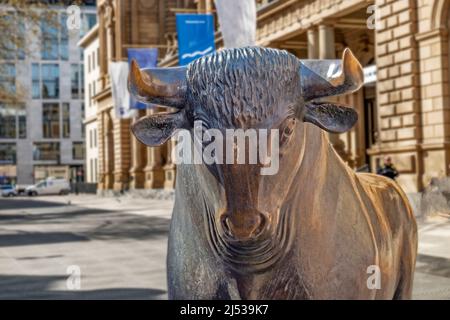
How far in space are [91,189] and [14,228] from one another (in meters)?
45.3

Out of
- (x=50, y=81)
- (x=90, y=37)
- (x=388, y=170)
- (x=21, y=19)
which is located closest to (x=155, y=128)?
(x=388, y=170)

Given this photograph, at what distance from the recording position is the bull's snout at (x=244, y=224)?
1930mm

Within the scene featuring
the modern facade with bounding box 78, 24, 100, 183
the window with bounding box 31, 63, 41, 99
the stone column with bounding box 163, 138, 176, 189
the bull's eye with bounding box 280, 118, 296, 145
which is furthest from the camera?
the window with bounding box 31, 63, 41, 99

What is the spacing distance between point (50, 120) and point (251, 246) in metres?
86.7

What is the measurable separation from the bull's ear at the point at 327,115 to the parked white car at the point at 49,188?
212ft

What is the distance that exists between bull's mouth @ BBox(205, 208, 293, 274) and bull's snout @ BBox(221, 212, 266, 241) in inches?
0.8

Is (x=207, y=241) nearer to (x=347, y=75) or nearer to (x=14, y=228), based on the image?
(x=347, y=75)

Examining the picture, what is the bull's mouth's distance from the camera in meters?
2.02

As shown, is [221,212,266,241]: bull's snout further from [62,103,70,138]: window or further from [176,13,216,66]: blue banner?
[62,103,70,138]: window

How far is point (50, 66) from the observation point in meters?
83.9

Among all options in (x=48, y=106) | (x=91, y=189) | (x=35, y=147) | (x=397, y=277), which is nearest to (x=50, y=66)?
(x=48, y=106)

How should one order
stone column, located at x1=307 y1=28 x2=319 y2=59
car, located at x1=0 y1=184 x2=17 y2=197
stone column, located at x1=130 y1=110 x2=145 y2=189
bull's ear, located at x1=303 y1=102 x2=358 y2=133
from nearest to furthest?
bull's ear, located at x1=303 y1=102 x2=358 y2=133, stone column, located at x1=307 y1=28 x2=319 y2=59, stone column, located at x1=130 y1=110 x2=145 y2=189, car, located at x1=0 y1=184 x2=17 y2=197
